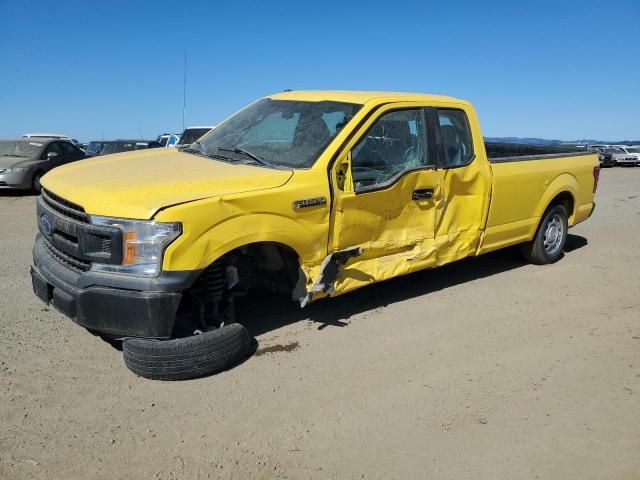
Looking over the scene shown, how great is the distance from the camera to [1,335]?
4.21m

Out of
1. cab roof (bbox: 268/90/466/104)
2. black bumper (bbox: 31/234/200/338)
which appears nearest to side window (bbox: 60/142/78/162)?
cab roof (bbox: 268/90/466/104)

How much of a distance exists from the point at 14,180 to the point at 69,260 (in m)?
11.6

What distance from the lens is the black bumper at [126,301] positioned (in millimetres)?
3396

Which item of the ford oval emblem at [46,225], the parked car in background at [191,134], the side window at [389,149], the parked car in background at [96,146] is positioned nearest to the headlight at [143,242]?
the ford oval emblem at [46,225]

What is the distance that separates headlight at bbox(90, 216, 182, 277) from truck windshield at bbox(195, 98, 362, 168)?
1191 mm

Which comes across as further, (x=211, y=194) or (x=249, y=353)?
(x=249, y=353)

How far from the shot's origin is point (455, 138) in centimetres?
532

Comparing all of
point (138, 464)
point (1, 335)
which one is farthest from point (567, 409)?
point (1, 335)

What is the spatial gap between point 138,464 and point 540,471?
2040 millimetres

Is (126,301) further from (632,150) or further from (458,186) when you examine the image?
(632,150)

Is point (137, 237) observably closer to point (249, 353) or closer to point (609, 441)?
point (249, 353)

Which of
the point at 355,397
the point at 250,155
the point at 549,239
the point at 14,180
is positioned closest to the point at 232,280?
the point at 250,155

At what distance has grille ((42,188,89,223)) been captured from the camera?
11.7 ft

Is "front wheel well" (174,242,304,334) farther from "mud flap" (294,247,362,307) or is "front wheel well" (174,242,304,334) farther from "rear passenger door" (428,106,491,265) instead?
"rear passenger door" (428,106,491,265)
